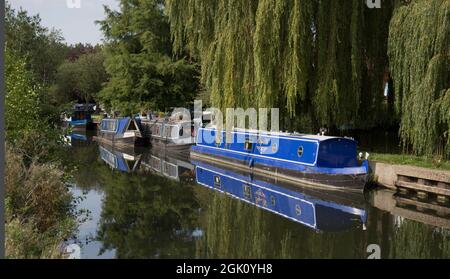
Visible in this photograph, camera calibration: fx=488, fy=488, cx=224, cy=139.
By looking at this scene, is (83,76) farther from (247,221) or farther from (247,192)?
(247,221)

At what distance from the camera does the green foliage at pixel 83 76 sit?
47781mm

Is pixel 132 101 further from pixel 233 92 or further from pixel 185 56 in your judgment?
pixel 233 92

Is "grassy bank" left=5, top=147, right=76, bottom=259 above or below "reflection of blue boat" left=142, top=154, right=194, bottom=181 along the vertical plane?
above

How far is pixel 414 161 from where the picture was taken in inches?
579

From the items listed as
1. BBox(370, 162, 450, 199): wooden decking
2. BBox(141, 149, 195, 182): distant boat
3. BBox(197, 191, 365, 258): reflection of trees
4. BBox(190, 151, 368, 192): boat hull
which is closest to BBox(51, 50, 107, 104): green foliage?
BBox(141, 149, 195, 182): distant boat

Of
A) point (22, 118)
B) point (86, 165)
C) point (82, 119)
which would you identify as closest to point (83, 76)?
→ point (82, 119)

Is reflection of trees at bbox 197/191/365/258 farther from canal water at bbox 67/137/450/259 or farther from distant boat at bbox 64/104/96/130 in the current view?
distant boat at bbox 64/104/96/130

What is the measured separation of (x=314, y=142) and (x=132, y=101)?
66.7ft

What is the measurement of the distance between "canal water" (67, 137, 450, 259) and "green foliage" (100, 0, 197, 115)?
48.2ft

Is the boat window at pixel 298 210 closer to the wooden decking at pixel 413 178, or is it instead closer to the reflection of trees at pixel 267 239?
the reflection of trees at pixel 267 239

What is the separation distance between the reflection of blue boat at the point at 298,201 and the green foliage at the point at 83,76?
3200 cm

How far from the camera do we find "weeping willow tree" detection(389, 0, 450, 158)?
532 inches

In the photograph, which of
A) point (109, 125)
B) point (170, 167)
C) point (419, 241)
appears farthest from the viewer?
point (109, 125)

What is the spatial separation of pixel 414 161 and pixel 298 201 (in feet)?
12.5
